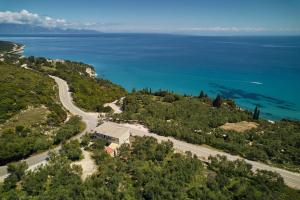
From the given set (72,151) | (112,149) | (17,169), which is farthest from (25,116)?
(112,149)

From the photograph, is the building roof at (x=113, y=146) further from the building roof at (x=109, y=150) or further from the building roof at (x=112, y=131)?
the building roof at (x=112, y=131)

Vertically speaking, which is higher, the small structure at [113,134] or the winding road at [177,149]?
the small structure at [113,134]

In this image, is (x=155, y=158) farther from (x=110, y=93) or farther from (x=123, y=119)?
(x=110, y=93)

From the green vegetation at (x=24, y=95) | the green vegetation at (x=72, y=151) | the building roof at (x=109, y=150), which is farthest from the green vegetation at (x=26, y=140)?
the building roof at (x=109, y=150)

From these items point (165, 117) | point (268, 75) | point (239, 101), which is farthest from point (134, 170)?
point (268, 75)

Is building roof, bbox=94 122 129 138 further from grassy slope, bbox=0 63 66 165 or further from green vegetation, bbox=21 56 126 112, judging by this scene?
green vegetation, bbox=21 56 126 112
